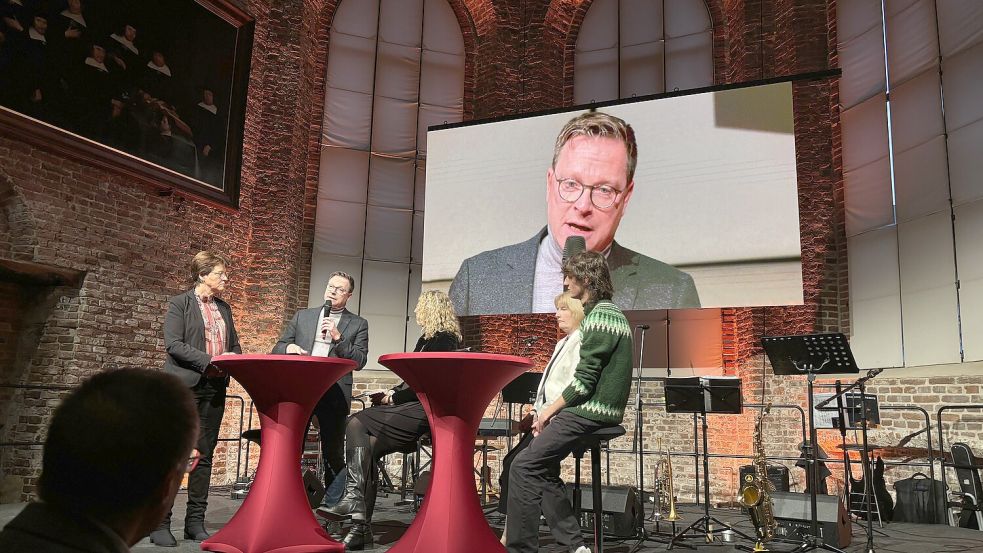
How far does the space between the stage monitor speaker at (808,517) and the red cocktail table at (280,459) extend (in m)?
3.06

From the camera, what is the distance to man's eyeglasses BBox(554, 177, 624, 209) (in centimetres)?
859

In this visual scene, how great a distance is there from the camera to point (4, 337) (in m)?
7.16

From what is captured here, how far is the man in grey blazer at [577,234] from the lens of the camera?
27.5 ft

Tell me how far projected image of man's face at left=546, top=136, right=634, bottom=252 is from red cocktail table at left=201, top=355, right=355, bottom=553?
5.05m

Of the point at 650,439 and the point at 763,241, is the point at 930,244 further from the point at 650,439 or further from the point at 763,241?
the point at 650,439

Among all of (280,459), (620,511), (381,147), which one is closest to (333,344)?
(280,459)

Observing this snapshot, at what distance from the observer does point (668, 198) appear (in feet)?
27.4

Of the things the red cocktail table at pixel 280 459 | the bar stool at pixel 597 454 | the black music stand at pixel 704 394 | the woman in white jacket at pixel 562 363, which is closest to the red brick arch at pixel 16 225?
the red cocktail table at pixel 280 459

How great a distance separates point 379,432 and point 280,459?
62 cm

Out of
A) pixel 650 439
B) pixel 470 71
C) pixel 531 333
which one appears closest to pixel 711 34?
pixel 470 71

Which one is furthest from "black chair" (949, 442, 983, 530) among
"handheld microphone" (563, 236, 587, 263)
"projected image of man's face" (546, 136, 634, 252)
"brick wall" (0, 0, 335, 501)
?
"brick wall" (0, 0, 335, 501)

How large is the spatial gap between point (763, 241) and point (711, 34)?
13.4 ft

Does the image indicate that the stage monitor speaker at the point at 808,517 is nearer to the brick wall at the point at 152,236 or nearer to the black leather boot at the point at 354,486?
the black leather boot at the point at 354,486

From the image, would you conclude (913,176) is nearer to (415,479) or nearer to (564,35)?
(564,35)
